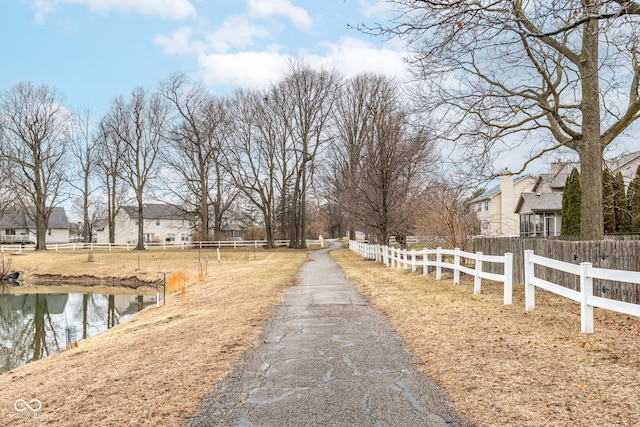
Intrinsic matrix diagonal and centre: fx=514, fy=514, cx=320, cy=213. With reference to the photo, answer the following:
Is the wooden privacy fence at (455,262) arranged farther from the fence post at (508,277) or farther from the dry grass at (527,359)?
the dry grass at (527,359)

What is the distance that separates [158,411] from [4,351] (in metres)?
11.6

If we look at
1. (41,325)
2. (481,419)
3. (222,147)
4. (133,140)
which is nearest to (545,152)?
(481,419)

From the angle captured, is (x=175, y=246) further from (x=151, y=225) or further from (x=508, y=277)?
(x=508, y=277)

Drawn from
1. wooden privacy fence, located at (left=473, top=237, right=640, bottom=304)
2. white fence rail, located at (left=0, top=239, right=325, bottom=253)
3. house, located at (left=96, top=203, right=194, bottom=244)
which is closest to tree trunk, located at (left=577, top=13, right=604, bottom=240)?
wooden privacy fence, located at (left=473, top=237, right=640, bottom=304)

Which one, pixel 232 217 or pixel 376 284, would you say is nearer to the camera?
pixel 376 284

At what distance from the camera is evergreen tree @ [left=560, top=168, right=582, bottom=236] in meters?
26.9

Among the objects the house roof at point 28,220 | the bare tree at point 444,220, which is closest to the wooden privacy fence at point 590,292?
the bare tree at point 444,220

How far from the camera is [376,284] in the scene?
16.2 meters

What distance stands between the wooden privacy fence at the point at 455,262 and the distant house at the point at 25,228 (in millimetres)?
57184

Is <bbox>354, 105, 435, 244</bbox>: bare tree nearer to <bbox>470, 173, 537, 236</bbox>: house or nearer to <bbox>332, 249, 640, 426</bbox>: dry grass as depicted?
<bbox>332, 249, 640, 426</bbox>: dry grass

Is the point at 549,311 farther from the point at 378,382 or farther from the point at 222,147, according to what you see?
the point at 222,147

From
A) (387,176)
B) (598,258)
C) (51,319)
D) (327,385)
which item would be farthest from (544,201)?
(327,385)

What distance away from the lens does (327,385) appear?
18.1 ft

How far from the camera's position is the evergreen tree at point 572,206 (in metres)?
26.9
